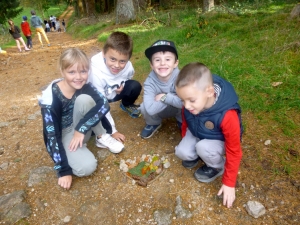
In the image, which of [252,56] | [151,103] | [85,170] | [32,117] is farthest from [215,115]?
[32,117]

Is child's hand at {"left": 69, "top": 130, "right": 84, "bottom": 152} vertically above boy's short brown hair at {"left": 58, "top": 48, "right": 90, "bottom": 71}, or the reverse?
boy's short brown hair at {"left": 58, "top": 48, "right": 90, "bottom": 71}

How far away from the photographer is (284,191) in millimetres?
1912

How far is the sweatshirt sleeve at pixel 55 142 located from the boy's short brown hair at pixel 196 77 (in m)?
1.28

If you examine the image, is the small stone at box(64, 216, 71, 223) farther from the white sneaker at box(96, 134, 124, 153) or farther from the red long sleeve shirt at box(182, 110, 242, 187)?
the red long sleeve shirt at box(182, 110, 242, 187)

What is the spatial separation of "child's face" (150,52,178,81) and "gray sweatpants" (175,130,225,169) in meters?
0.71

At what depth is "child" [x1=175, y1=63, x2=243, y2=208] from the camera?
172cm

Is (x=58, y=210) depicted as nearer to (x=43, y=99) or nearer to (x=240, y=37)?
(x=43, y=99)

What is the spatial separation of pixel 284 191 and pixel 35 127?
321cm

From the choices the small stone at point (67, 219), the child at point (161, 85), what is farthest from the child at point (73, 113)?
the child at point (161, 85)

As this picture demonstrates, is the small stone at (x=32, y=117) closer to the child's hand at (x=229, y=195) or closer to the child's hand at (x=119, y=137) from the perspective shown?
the child's hand at (x=119, y=137)

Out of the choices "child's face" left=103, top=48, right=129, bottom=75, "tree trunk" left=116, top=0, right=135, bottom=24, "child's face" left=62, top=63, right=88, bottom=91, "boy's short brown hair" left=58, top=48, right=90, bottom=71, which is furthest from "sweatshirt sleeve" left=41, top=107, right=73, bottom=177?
"tree trunk" left=116, top=0, right=135, bottom=24

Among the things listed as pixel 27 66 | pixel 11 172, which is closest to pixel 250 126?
pixel 11 172

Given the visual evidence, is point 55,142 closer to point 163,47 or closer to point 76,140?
point 76,140

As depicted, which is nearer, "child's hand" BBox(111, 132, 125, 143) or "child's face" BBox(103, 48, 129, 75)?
"child's face" BBox(103, 48, 129, 75)
